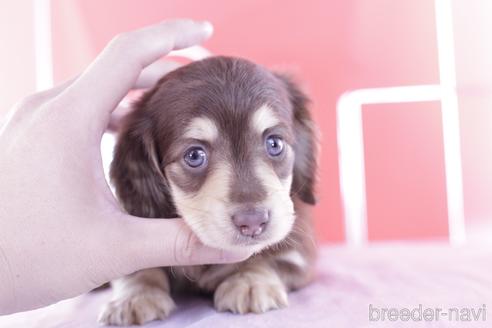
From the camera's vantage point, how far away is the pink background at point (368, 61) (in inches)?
109

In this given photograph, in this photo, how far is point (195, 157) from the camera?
1.70 m

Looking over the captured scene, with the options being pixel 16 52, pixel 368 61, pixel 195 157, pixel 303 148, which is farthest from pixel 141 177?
pixel 368 61

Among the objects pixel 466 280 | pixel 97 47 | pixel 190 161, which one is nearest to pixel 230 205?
pixel 190 161

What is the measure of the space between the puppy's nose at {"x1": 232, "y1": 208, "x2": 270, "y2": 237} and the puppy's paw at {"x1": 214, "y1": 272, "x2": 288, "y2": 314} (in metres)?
0.28

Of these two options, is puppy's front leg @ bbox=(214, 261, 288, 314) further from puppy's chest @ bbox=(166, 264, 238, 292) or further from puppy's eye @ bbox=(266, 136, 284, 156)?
puppy's eye @ bbox=(266, 136, 284, 156)

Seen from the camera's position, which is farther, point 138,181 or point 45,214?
point 138,181

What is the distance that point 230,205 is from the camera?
58.7 inches

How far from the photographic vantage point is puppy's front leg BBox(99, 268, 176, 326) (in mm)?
1630

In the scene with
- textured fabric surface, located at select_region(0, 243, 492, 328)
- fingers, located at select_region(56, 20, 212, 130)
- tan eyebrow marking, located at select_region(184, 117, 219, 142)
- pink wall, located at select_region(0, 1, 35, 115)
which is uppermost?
pink wall, located at select_region(0, 1, 35, 115)

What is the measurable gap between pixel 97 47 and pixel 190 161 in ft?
4.71

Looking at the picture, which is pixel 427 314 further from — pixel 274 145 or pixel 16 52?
pixel 16 52

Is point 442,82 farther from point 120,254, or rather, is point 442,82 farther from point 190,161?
point 120,254

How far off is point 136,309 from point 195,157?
0.47 metres

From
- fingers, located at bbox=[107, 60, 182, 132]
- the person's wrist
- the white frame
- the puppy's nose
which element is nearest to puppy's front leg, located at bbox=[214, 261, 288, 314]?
the puppy's nose
